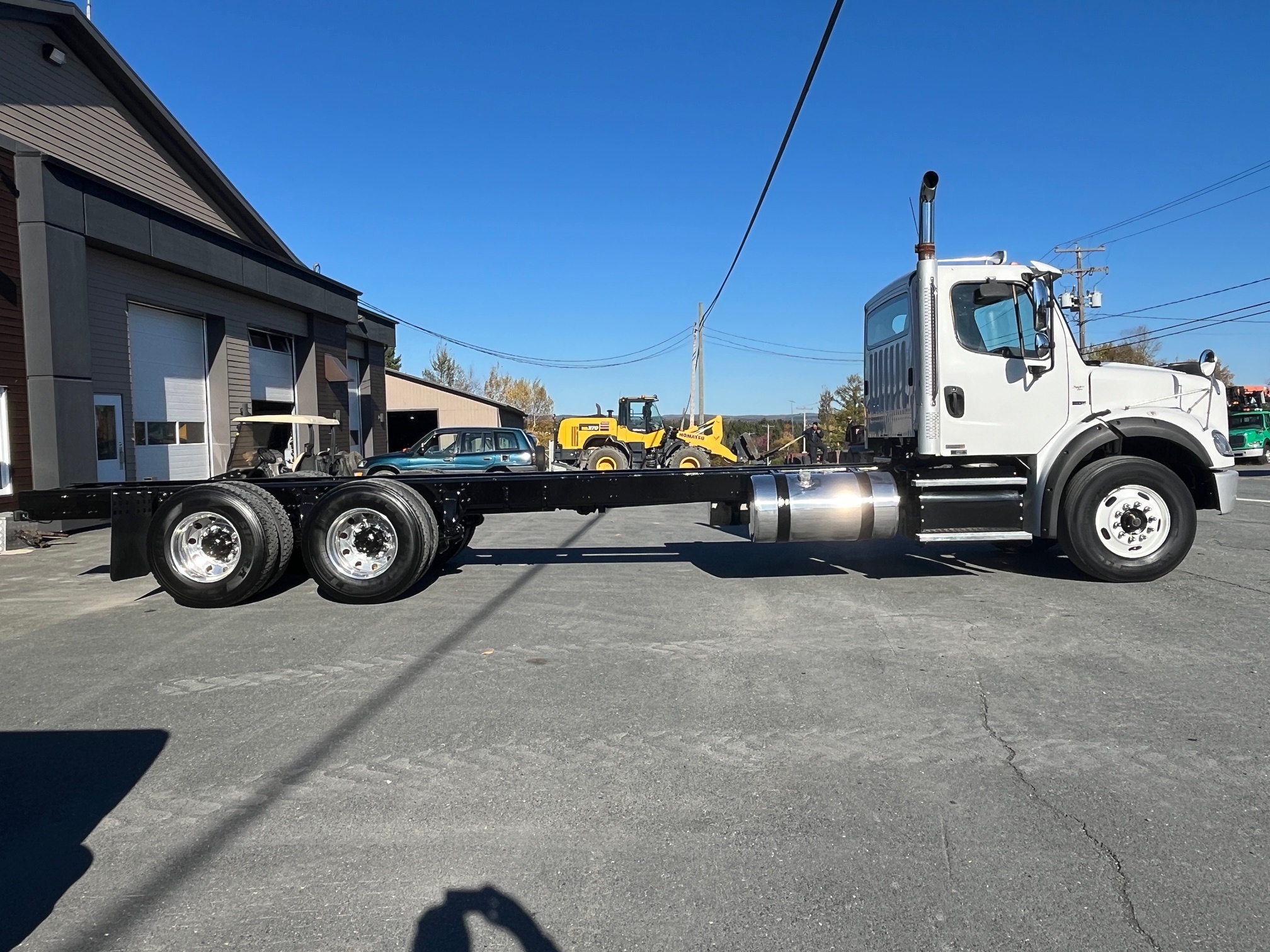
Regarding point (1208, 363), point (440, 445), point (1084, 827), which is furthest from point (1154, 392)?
point (440, 445)

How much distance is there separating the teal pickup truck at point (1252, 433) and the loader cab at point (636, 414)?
939 inches

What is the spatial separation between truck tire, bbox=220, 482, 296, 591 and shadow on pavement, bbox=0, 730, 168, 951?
328 cm

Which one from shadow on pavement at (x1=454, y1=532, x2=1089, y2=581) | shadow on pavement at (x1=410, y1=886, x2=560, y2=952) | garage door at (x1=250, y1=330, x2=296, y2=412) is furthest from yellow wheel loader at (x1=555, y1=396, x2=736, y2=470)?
shadow on pavement at (x1=410, y1=886, x2=560, y2=952)

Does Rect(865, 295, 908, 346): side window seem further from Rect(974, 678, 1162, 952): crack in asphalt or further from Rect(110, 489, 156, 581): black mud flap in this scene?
Rect(110, 489, 156, 581): black mud flap

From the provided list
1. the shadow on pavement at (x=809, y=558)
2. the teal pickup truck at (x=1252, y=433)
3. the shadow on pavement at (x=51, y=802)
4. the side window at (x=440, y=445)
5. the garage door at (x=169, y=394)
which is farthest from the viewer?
the teal pickup truck at (x=1252, y=433)

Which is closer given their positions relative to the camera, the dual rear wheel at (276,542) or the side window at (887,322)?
the dual rear wheel at (276,542)

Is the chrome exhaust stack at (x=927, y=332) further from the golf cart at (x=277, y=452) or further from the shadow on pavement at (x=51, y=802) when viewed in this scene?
the golf cart at (x=277, y=452)

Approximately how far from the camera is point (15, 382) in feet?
43.9

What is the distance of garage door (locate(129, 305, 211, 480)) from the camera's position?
17.1m

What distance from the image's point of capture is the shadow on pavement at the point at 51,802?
10.3ft

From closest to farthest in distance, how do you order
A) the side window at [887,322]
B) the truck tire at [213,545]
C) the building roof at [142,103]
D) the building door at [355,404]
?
1. the truck tire at [213,545]
2. the side window at [887,322]
3. the building roof at [142,103]
4. the building door at [355,404]

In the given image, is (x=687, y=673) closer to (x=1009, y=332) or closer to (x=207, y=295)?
(x=1009, y=332)

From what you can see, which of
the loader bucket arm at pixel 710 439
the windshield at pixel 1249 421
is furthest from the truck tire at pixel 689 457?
the windshield at pixel 1249 421

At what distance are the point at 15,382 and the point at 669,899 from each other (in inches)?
577
